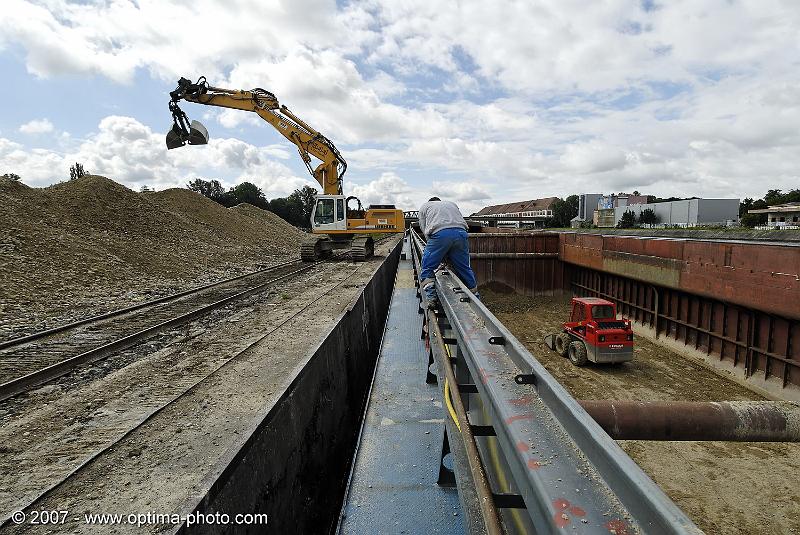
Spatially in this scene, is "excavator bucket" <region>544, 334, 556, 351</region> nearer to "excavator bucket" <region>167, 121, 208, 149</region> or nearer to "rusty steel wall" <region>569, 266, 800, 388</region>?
"rusty steel wall" <region>569, 266, 800, 388</region>

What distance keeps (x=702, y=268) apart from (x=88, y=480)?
37.8 ft

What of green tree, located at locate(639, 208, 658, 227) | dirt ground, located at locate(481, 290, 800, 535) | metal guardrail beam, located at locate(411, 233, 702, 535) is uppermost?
green tree, located at locate(639, 208, 658, 227)

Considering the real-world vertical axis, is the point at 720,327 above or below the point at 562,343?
above

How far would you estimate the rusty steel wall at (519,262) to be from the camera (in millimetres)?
19562

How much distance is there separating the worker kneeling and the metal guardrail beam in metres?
2.88

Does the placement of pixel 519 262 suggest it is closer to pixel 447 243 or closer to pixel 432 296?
pixel 447 243

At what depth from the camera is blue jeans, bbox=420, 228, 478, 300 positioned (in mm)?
5086

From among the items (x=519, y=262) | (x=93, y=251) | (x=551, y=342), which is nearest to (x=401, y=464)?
(x=551, y=342)

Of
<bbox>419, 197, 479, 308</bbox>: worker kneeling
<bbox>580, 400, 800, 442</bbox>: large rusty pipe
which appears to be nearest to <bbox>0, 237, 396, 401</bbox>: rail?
<bbox>419, 197, 479, 308</bbox>: worker kneeling

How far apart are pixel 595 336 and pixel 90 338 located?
33.1ft

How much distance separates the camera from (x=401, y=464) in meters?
2.80

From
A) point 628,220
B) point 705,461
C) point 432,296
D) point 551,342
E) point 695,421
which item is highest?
point 628,220

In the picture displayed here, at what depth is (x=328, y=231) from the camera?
18.4 metres

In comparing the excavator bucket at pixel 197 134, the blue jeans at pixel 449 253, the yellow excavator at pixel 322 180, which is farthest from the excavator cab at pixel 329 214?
the blue jeans at pixel 449 253
